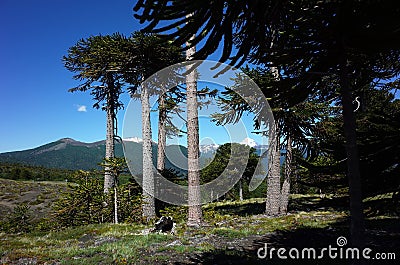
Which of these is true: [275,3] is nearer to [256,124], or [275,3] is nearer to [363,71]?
[363,71]

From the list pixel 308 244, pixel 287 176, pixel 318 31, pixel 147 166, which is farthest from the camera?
pixel 147 166

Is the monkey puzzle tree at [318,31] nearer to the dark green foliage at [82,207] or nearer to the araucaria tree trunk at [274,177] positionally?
the araucaria tree trunk at [274,177]

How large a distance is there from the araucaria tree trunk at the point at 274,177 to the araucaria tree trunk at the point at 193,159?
320cm

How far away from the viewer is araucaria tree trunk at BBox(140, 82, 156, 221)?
A: 11977 mm

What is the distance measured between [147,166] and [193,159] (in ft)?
10.4

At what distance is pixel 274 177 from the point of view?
11.1 metres

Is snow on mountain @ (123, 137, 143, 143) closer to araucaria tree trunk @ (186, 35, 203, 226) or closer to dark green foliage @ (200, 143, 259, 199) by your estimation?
araucaria tree trunk @ (186, 35, 203, 226)

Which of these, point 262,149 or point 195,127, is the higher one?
point 195,127

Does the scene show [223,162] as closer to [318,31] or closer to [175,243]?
[175,243]

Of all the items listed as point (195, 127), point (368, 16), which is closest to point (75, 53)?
point (195, 127)

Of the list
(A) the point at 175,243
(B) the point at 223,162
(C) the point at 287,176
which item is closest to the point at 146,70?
(C) the point at 287,176

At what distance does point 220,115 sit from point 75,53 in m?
8.16

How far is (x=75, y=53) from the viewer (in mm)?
13773

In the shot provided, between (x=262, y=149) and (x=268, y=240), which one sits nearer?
(x=268, y=240)
